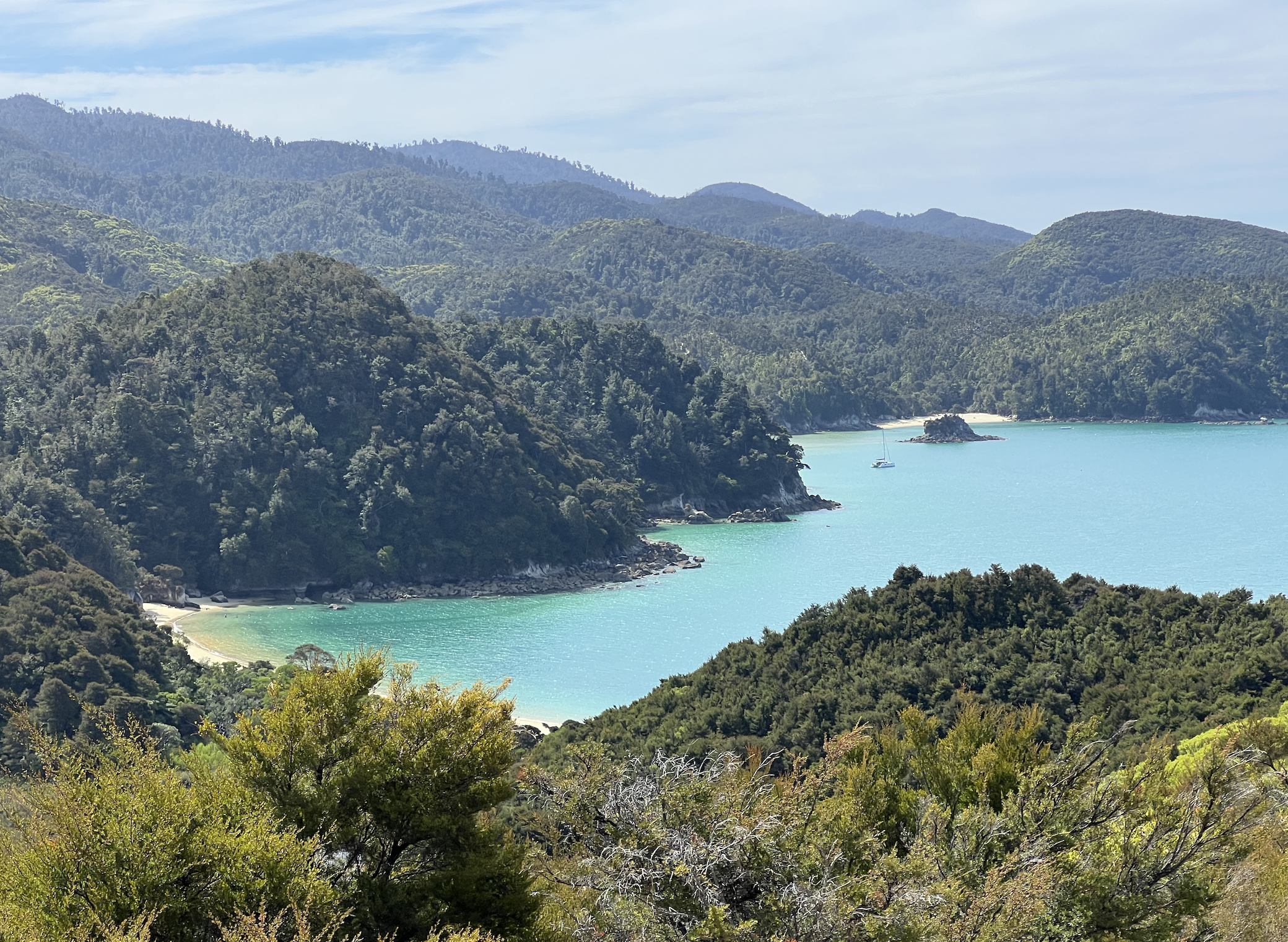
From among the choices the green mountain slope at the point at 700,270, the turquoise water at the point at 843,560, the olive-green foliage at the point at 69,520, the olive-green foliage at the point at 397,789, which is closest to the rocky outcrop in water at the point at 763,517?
the turquoise water at the point at 843,560

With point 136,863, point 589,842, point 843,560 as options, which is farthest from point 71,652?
point 843,560

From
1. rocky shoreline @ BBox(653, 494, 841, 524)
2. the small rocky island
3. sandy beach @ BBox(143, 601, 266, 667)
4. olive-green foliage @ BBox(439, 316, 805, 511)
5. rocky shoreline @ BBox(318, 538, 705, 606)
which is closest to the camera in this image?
sandy beach @ BBox(143, 601, 266, 667)

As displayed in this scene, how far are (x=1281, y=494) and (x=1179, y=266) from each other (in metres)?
124


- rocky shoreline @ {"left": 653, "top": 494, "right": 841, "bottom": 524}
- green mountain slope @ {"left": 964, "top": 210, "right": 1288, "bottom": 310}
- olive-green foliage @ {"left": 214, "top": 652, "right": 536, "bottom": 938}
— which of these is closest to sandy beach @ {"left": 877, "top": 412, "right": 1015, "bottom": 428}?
rocky shoreline @ {"left": 653, "top": 494, "right": 841, "bottom": 524}

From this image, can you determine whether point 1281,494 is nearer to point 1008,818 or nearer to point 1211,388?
point 1211,388

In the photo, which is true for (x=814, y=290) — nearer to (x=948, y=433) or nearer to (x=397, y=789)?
(x=948, y=433)

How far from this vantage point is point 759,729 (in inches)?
909

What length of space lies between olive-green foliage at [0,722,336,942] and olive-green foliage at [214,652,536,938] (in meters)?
0.78

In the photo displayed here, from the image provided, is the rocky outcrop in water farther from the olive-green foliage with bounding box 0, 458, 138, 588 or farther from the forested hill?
the olive-green foliage with bounding box 0, 458, 138, 588

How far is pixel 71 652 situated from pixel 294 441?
22.4 meters

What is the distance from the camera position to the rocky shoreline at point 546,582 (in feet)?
150

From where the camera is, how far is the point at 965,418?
11881 cm

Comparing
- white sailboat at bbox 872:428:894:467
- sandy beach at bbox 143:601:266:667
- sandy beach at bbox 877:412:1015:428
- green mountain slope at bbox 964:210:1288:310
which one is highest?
green mountain slope at bbox 964:210:1288:310

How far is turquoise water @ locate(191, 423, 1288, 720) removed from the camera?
37.8m
